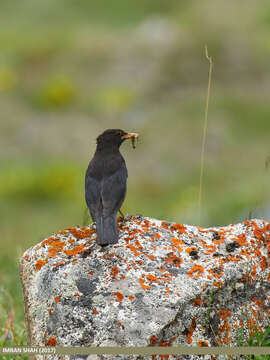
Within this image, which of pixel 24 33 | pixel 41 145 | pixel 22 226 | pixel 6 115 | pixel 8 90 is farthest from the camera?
pixel 24 33

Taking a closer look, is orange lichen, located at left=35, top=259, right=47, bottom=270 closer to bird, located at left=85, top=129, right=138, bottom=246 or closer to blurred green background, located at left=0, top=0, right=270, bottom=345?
bird, located at left=85, top=129, right=138, bottom=246

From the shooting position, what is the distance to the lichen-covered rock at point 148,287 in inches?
172

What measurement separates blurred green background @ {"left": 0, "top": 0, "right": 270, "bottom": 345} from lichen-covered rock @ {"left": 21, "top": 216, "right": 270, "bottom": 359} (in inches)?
Result: 38.6

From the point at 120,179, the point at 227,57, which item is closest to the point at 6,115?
the point at 227,57

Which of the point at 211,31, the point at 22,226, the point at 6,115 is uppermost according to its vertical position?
the point at 211,31

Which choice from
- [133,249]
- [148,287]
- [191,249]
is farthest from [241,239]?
[148,287]

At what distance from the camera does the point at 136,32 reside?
62.5 meters

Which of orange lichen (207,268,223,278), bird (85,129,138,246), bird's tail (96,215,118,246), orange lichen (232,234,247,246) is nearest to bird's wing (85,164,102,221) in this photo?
bird (85,129,138,246)

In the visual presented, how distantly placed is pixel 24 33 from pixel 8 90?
75.6ft

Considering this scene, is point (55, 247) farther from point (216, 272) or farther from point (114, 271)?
point (216, 272)

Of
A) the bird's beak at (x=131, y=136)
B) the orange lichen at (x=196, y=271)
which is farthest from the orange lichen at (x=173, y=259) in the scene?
the bird's beak at (x=131, y=136)

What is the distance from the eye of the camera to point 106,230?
16.0 ft

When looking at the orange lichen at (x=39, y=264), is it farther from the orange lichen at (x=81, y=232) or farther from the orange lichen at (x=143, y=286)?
the orange lichen at (x=143, y=286)

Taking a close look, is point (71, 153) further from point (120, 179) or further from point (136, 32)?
point (136, 32)
